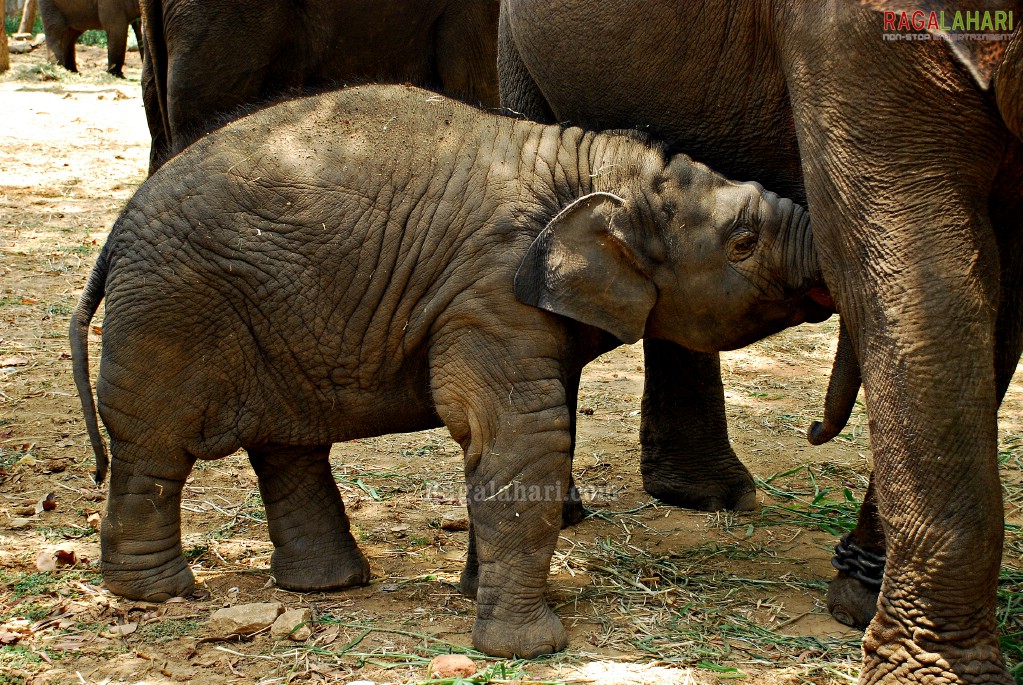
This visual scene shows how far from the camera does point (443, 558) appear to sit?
4.60 m

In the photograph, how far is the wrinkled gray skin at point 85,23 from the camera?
746 inches

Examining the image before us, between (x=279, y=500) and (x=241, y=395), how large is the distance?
45 centimetres

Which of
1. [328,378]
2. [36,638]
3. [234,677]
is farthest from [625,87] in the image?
[36,638]

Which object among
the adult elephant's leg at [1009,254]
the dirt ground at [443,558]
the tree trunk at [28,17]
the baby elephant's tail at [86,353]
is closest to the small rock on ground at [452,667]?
the dirt ground at [443,558]

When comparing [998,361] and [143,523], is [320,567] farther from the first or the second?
[998,361]

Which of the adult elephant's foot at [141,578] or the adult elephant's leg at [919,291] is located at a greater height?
the adult elephant's leg at [919,291]

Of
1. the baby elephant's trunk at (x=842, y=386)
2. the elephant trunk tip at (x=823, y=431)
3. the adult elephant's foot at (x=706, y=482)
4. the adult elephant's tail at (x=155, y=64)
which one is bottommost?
the adult elephant's foot at (x=706, y=482)

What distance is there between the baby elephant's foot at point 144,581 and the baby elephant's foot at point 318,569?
1.03ft

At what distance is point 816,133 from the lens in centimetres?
327

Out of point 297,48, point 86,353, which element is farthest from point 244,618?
point 297,48

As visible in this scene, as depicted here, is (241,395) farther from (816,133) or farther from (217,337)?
(816,133)

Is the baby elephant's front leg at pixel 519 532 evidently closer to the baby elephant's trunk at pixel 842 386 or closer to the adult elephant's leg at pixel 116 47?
the baby elephant's trunk at pixel 842 386

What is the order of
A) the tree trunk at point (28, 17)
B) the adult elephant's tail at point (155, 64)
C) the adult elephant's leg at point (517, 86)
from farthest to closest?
the tree trunk at point (28, 17) → the adult elephant's tail at point (155, 64) → the adult elephant's leg at point (517, 86)

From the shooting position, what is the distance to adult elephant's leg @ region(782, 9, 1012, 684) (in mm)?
3070
